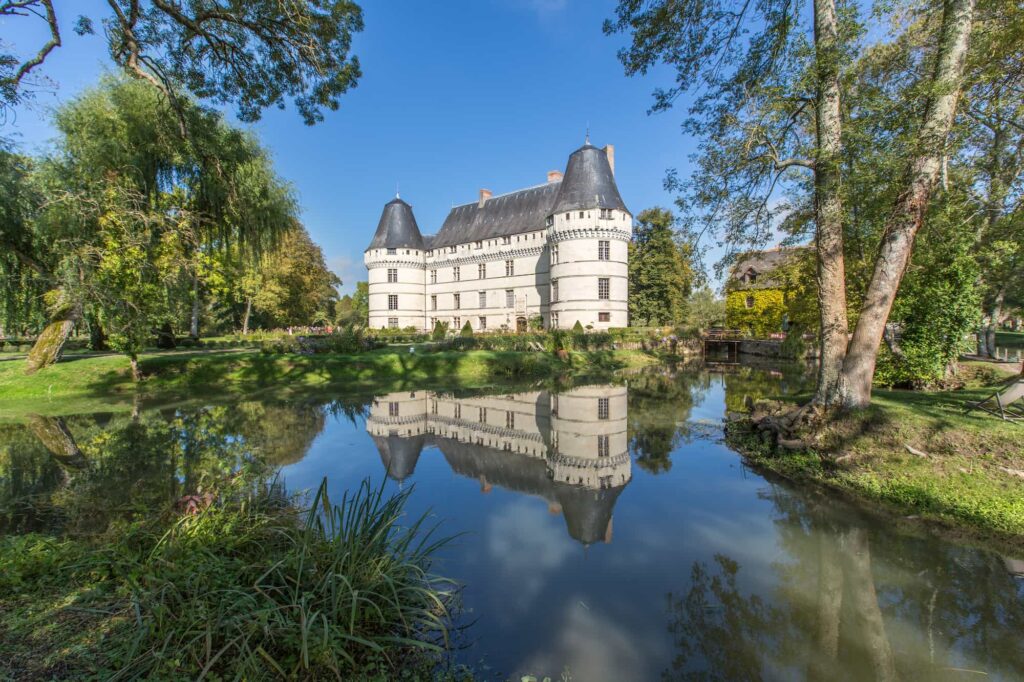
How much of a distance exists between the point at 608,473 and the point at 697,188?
203 inches

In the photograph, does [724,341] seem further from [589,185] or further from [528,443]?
[528,443]

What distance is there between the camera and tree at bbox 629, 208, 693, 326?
3888cm

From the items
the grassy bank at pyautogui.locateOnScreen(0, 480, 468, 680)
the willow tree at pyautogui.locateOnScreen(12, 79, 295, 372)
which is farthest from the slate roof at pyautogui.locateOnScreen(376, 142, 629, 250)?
the grassy bank at pyautogui.locateOnScreen(0, 480, 468, 680)

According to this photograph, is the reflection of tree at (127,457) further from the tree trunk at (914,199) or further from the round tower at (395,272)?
the round tower at (395,272)

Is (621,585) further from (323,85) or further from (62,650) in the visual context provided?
(323,85)

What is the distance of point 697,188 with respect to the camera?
7.77 metres

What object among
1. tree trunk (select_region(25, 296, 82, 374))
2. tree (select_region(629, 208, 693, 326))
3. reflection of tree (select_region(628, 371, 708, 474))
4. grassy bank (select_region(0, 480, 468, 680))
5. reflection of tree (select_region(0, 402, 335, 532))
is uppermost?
tree (select_region(629, 208, 693, 326))

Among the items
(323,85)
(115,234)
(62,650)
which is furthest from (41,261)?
(62,650)

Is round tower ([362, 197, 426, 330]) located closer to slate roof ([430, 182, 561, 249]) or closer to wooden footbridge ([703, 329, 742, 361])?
slate roof ([430, 182, 561, 249])

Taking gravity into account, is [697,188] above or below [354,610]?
above

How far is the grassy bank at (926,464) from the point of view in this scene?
462 centimetres

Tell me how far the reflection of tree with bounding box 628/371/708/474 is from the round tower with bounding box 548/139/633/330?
14369 mm

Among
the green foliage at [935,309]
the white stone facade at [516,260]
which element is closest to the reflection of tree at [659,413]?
the green foliage at [935,309]

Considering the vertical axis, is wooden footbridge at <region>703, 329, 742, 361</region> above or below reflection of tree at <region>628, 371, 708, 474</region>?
above
